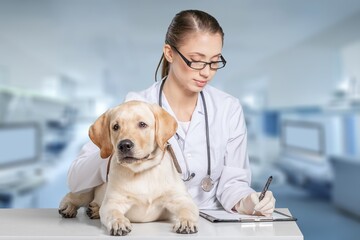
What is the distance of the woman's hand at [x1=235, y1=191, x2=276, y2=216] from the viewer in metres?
1.45

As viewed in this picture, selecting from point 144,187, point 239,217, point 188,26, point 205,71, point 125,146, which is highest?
point 188,26

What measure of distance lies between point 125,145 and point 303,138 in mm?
4032

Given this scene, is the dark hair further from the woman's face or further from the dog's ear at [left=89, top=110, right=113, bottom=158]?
the dog's ear at [left=89, top=110, right=113, bottom=158]

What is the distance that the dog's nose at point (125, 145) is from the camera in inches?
50.3

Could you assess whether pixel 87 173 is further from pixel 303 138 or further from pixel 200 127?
pixel 303 138

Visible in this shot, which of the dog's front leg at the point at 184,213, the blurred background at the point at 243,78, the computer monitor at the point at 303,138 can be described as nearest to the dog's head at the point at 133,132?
the dog's front leg at the point at 184,213

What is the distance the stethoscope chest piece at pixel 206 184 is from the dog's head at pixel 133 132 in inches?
10.5

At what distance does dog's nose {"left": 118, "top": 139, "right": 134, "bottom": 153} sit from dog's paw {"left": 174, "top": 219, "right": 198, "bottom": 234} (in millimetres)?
211

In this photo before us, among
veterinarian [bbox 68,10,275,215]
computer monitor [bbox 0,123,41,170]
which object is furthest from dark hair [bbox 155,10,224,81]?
computer monitor [bbox 0,123,41,170]

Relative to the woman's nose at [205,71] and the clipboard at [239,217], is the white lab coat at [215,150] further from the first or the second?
Result: the woman's nose at [205,71]

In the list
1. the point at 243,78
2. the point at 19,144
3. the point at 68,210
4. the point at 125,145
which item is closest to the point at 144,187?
the point at 125,145

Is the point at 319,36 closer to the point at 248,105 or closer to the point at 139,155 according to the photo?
the point at 248,105

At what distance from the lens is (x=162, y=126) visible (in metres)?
1.36

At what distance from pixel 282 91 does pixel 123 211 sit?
4.16 meters
